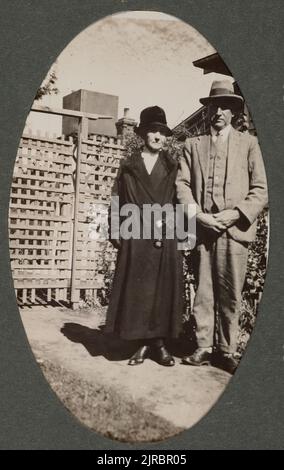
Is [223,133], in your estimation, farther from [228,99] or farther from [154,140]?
[154,140]

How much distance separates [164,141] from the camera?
3.21 m

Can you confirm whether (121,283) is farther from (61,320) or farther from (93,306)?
(61,320)

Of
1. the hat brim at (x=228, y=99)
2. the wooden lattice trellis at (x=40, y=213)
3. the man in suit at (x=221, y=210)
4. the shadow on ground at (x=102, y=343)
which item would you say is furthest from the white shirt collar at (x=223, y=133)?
the shadow on ground at (x=102, y=343)

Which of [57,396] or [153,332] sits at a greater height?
[153,332]

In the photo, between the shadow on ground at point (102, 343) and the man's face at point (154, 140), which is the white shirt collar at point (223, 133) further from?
the shadow on ground at point (102, 343)

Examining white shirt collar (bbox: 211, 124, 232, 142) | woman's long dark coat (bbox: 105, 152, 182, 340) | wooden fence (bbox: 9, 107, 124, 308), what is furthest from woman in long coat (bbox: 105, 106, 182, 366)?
white shirt collar (bbox: 211, 124, 232, 142)

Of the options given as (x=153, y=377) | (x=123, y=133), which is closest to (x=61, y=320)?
(x=153, y=377)

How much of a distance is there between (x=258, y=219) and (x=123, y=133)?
3.10 feet

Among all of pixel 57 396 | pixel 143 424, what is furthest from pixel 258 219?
pixel 57 396

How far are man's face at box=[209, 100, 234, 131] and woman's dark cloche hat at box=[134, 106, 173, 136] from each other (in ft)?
0.90

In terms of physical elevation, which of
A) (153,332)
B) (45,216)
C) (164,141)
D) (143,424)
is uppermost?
(164,141)

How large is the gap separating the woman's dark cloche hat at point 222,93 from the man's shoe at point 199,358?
1452 mm

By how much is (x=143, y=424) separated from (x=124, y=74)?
2.01 meters

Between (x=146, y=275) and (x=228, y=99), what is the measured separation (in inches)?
44.6
